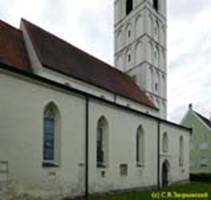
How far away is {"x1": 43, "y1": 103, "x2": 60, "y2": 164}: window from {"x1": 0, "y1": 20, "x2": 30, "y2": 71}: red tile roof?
4530mm

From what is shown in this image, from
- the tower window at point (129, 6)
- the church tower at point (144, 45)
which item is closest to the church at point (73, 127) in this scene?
the church tower at point (144, 45)

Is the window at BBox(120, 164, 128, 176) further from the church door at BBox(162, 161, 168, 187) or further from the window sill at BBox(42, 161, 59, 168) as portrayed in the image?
the church door at BBox(162, 161, 168, 187)

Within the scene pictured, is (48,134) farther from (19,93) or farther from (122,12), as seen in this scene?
(122,12)

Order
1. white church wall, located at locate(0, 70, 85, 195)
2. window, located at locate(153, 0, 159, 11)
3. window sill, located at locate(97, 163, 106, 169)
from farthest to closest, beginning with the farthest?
window, located at locate(153, 0, 159, 11) < window sill, located at locate(97, 163, 106, 169) < white church wall, located at locate(0, 70, 85, 195)

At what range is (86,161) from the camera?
21.4 metres

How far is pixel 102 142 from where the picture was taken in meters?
24.0

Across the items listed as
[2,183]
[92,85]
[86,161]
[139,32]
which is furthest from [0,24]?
[139,32]

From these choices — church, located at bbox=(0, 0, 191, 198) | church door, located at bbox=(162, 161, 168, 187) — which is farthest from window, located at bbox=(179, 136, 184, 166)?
church door, located at bbox=(162, 161, 168, 187)

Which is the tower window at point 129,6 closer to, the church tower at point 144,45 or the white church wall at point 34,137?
the church tower at point 144,45

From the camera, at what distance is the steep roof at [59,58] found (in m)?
23.8

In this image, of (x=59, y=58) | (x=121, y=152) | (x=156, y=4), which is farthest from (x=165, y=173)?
(x=156, y=4)

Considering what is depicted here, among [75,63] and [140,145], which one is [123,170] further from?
[75,63]

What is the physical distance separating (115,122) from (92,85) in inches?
193

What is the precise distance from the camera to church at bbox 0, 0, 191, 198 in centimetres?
1684
